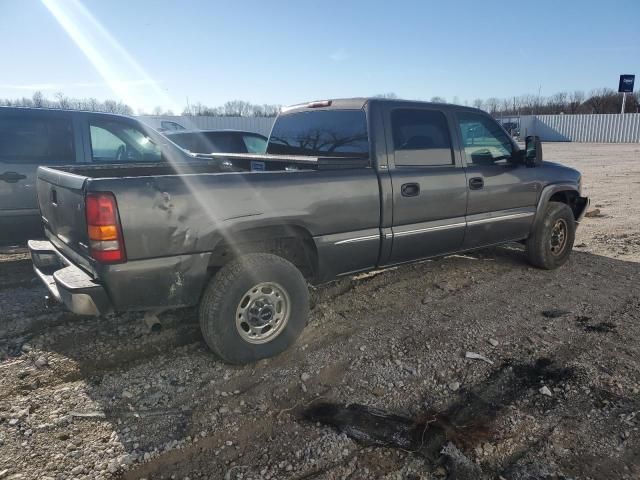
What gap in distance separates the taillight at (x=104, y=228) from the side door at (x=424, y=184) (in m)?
2.13

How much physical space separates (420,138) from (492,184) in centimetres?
102

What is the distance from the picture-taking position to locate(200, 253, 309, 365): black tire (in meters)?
3.16

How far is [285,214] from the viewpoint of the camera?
130 inches

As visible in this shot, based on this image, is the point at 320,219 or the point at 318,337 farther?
the point at 318,337

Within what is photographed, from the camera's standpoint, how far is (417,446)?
2.48 meters

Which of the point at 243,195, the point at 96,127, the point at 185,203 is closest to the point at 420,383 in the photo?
the point at 243,195

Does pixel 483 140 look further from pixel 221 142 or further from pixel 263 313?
pixel 221 142

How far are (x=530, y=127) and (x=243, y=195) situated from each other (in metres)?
48.5

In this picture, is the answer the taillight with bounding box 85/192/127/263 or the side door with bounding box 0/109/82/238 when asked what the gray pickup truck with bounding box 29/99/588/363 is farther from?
the side door with bounding box 0/109/82/238

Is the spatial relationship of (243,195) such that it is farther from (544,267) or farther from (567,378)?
(544,267)

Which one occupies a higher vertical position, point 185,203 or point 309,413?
point 185,203

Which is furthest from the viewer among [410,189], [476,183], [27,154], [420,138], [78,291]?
[27,154]

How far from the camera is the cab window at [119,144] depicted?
5.50 m

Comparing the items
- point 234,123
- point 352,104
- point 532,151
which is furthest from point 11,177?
point 234,123
